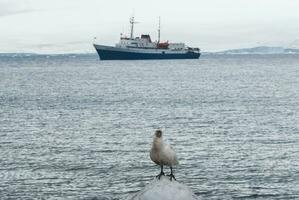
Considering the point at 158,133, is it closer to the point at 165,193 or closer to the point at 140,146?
the point at 165,193

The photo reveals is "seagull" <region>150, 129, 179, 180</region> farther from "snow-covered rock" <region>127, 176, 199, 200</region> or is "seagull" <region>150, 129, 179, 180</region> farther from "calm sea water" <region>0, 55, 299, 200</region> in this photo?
"calm sea water" <region>0, 55, 299, 200</region>

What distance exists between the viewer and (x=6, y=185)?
4238 cm

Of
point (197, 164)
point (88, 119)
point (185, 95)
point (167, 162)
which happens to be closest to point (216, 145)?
point (197, 164)

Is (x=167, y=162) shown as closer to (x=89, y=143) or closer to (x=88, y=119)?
(x=89, y=143)

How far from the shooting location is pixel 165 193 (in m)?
11.3

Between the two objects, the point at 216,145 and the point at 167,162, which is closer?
the point at 167,162

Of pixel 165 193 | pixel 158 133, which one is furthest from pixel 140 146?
pixel 165 193

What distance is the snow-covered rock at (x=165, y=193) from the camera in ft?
36.9

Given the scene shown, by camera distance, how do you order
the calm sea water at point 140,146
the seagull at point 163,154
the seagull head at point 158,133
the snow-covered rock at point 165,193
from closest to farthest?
1. the snow-covered rock at point 165,193
2. the seagull head at point 158,133
3. the seagull at point 163,154
4. the calm sea water at point 140,146

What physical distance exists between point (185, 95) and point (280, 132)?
56493 mm

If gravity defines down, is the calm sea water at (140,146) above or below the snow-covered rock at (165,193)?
below

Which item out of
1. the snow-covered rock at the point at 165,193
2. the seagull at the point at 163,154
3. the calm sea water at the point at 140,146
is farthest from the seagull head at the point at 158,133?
the calm sea water at the point at 140,146

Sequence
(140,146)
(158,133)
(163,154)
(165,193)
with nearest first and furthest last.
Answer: (165,193) → (158,133) → (163,154) → (140,146)

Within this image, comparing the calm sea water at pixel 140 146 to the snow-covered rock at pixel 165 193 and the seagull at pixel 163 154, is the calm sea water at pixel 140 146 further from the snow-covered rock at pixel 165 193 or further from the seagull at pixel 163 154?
the snow-covered rock at pixel 165 193
